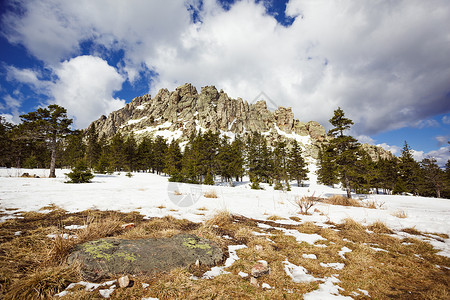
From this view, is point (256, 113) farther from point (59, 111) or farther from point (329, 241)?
point (329, 241)

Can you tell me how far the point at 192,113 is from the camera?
13588cm

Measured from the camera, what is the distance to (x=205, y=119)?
12500 cm

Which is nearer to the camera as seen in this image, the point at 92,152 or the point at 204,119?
the point at 92,152

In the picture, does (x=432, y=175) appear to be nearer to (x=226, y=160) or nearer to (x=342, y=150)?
(x=342, y=150)

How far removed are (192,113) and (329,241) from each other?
138 meters

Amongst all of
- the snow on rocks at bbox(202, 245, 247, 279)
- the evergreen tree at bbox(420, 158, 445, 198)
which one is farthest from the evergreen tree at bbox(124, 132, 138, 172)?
the evergreen tree at bbox(420, 158, 445, 198)

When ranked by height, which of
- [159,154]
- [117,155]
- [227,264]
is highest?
[159,154]

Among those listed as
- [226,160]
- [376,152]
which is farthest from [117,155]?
[376,152]

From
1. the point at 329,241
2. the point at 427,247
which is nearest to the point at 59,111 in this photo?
the point at 329,241

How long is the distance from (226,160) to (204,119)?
9360 cm

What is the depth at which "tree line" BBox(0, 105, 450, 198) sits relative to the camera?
63.4ft

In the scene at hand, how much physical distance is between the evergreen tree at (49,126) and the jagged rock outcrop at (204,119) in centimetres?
8726

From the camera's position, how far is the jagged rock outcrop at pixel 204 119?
122 m

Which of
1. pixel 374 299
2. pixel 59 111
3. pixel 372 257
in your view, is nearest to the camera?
pixel 374 299
